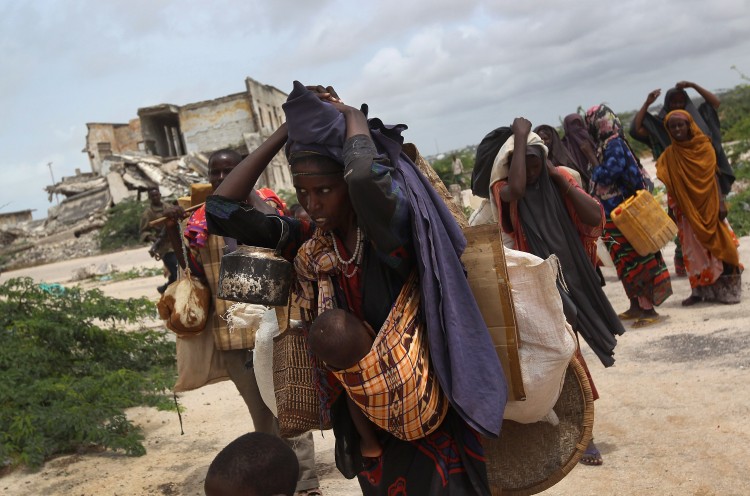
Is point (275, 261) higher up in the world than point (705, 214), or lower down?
higher up

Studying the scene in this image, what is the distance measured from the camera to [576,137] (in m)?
7.95

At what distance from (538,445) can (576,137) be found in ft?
18.6

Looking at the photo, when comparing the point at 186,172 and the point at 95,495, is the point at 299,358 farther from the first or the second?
the point at 186,172

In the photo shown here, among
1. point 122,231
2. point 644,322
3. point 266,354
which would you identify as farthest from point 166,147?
point 266,354

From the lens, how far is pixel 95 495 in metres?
4.86

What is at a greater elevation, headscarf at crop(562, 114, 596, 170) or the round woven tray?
headscarf at crop(562, 114, 596, 170)

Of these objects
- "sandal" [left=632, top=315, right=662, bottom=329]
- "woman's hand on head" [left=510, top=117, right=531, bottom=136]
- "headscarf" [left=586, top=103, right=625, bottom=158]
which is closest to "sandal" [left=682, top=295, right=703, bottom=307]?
"sandal" [left=632, top=315, right=662, bottom=329]

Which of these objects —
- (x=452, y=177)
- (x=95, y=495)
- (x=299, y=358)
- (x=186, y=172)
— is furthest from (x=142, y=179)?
(x=299, y=358)

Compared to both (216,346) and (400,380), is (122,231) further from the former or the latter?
(400,380)

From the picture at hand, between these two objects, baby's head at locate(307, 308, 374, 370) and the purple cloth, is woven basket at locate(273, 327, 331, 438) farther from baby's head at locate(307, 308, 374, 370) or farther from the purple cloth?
the purple cloth

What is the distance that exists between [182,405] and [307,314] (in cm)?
465

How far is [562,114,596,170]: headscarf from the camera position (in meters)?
7.89

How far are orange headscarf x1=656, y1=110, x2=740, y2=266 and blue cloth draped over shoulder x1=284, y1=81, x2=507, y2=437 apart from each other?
608cm

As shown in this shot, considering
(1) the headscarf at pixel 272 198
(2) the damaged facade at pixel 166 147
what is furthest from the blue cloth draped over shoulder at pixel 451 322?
(2) the damaged facade at pixel 166 147
